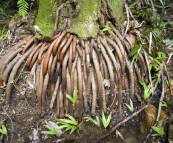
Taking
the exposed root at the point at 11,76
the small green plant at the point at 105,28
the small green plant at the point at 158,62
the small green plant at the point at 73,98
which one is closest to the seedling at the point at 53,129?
the small green plant at the point at 73,98

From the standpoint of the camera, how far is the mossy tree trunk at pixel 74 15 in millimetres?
2869

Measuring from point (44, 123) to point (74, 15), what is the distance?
1.50m

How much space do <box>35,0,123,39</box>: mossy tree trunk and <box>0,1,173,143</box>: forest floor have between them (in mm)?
771

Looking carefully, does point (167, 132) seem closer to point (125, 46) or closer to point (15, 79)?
point (125, 46)

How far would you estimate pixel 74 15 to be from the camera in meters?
2.89

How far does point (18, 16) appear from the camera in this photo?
3404mm

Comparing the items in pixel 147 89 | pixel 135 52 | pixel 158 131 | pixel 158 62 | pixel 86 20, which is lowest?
pixel 158 131

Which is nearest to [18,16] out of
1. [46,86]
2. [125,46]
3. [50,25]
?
[50,25]

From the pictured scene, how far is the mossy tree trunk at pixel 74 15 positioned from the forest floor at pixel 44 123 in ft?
2.53

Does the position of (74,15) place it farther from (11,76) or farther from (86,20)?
(11,76)

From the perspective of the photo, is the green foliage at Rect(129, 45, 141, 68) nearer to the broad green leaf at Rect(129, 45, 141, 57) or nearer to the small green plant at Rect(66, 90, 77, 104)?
the broad green leaf at Rect(129, 45, 141, 57)

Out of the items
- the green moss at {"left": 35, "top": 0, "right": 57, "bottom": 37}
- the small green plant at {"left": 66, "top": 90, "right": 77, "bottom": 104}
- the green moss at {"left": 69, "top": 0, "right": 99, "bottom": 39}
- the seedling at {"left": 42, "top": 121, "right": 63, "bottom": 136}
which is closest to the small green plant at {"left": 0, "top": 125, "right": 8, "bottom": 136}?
the seedling at {"left": 42, "top": 121, "right": 63, "bottom": 136}

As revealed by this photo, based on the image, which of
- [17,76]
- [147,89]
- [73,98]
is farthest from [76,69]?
[147,89]

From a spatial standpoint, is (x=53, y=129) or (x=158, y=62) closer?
(x=53, y=129)
